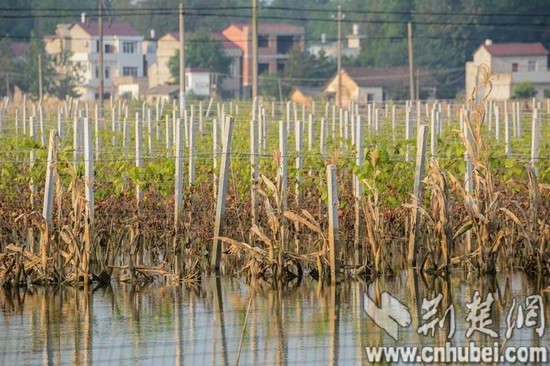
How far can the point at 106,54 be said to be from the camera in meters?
109

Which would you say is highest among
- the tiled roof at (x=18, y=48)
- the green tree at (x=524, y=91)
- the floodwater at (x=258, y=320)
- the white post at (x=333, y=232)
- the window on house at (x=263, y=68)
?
the tiled roof at (x=18, y=48)

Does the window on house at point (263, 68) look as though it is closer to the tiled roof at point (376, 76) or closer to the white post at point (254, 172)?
the tiled roof at point (376, 76)

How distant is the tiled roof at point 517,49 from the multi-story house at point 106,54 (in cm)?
2723

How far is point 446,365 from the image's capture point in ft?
37.2

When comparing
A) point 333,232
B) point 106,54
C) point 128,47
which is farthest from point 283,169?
point 128,47

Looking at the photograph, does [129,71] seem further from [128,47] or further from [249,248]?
[249,248]

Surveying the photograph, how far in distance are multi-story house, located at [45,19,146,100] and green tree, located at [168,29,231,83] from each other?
7405 millimetres

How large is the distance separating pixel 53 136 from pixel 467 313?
5.32m

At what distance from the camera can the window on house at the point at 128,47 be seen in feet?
362

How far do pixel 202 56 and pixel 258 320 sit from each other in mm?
82221

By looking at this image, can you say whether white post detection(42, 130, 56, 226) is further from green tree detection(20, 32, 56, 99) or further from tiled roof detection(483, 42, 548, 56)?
tiled roof detection(483, 42, 548, 56)

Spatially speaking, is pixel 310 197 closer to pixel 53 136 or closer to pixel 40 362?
pixel 53 136

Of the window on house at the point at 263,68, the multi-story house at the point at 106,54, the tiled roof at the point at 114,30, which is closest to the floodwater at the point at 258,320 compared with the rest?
the multi-story house at the point at 106,54

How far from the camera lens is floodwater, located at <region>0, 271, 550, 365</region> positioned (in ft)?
39.7
